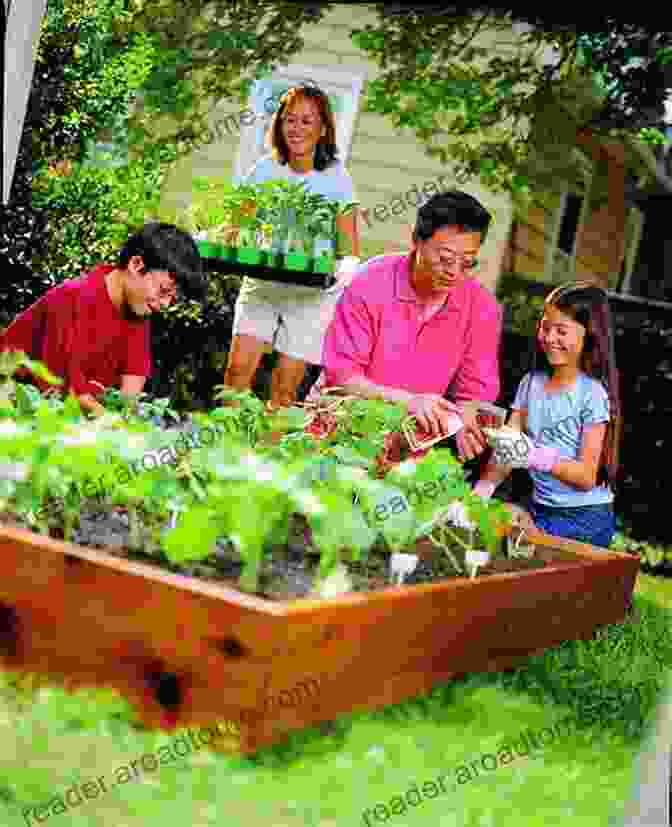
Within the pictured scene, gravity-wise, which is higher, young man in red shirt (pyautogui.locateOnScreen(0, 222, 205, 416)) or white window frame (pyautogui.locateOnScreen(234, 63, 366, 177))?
white window frame (pyautogui.locateOnScreen(234, 63, 366, 177))

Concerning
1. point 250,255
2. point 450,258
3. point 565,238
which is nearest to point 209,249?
point 250,255

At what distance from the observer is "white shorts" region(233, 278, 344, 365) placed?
4.92 meters

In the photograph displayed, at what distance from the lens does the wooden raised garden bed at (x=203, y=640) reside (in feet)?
6.63

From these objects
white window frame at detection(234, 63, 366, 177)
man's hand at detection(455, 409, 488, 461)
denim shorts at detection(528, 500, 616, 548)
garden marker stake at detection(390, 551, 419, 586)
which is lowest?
denim shorts at detection(528, 500, 616, 548)

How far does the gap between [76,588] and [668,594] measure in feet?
11.7

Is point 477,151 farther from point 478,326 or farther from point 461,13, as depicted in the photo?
point 478,326

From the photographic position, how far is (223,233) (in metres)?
4.97

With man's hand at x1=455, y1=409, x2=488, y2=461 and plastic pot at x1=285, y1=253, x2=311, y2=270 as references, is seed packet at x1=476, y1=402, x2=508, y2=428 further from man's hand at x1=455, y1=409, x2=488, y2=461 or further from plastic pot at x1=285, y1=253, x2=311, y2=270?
plastic pot at x1=285, y1=253, x2=311, y2=270

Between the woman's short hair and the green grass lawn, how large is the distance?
8.50 ft

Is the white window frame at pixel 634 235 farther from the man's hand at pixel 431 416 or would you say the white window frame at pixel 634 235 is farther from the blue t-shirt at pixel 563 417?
the man's hand at pixel 431 416

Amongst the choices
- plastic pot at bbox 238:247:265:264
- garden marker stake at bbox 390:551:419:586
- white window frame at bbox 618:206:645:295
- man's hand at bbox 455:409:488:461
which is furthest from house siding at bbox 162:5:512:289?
garden marker stake at bbox 390:551:419:586

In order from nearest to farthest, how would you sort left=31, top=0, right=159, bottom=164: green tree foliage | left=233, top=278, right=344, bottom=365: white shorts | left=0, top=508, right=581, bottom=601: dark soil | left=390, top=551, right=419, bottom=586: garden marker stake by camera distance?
left=0, top=508, right=581, bottom=601: dark soil → left=390, top=551, right=419, bottom=586: garden marker stake → left=233, top=278, right=344, bottom=365: white shorts → left=31, top=0, right=159, bottom=164: green tree foliage

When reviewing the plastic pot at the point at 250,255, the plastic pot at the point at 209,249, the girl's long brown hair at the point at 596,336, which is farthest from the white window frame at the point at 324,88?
the girl's long brown hair at the point at 596,336

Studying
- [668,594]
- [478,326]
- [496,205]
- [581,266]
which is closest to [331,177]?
[478,326]
